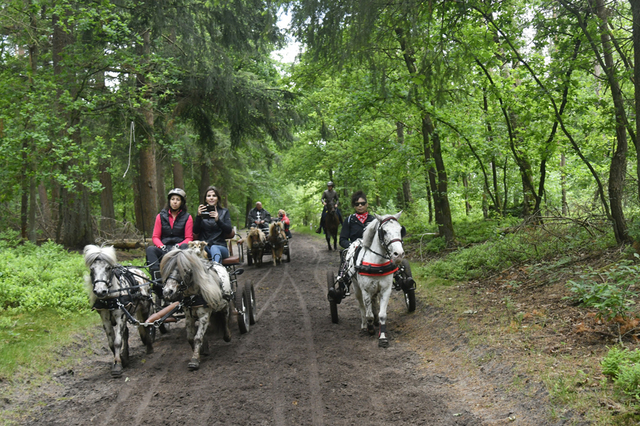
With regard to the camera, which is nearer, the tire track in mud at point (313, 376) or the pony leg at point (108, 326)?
the tire track in mud at point (313, 376)

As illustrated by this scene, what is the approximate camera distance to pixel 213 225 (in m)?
7.29

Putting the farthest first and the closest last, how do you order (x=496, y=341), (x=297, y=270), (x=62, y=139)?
(x=297, y=270) → (x=62, y=139) → (x=496, y=341)

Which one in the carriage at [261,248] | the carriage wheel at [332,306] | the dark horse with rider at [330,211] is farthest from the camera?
the dark horse with rider at [330,211]

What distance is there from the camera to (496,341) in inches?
218

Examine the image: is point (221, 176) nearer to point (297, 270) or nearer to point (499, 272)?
point (297, 270)

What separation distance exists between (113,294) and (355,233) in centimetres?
394

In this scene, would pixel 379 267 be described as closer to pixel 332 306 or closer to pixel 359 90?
pixel 332 306

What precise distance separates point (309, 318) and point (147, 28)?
8195 millimetres

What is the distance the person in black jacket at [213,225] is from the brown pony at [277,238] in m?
7.14

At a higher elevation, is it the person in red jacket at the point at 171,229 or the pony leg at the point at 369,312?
the person in red jacket at the point at 171,229

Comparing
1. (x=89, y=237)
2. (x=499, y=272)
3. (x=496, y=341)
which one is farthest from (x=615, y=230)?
(x=89, y=237)

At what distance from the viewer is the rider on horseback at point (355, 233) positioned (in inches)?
295

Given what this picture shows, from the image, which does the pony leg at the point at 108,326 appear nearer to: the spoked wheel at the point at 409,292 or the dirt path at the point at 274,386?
the dirt path at the point at 274,386

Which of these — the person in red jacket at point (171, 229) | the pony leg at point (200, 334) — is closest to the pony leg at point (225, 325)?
the pony leg at point (200, 334)
